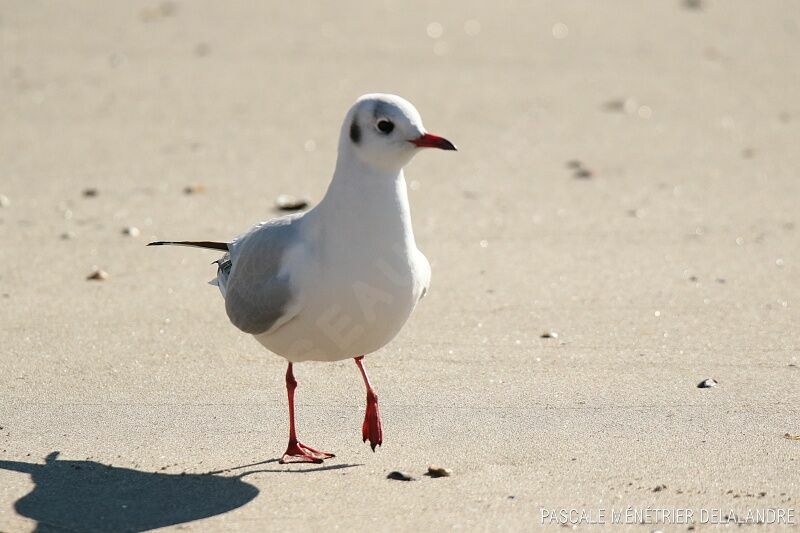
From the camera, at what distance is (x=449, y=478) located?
4.05 meters

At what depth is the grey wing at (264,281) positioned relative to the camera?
411 centimetres

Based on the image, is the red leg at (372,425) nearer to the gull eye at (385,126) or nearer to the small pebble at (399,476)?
the small pebble at (399,476)

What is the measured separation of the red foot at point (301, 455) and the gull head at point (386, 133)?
1011 mm

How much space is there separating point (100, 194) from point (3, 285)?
151 cm

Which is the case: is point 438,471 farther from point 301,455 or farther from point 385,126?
point 385,126

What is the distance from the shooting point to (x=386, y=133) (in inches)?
158

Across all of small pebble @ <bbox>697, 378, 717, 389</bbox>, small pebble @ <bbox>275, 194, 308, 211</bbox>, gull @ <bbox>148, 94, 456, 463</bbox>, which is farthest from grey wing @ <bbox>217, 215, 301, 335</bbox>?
small pebble @ <bbox>275, 194, 308, 211</bbox>

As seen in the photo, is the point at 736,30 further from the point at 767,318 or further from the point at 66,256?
the point at 66,256

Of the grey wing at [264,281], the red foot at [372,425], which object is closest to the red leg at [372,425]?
the red foot at [372,425]

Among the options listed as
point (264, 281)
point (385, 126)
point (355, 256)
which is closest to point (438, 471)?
point (355, 256)

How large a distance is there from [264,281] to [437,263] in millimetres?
2293

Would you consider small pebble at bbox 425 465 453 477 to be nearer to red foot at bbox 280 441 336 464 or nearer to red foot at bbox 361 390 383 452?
red foot at bbox 361 390 383 452

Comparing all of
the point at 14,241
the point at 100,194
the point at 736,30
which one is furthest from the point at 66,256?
the point at 736,30

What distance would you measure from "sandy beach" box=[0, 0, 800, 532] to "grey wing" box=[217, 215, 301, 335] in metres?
0.49
